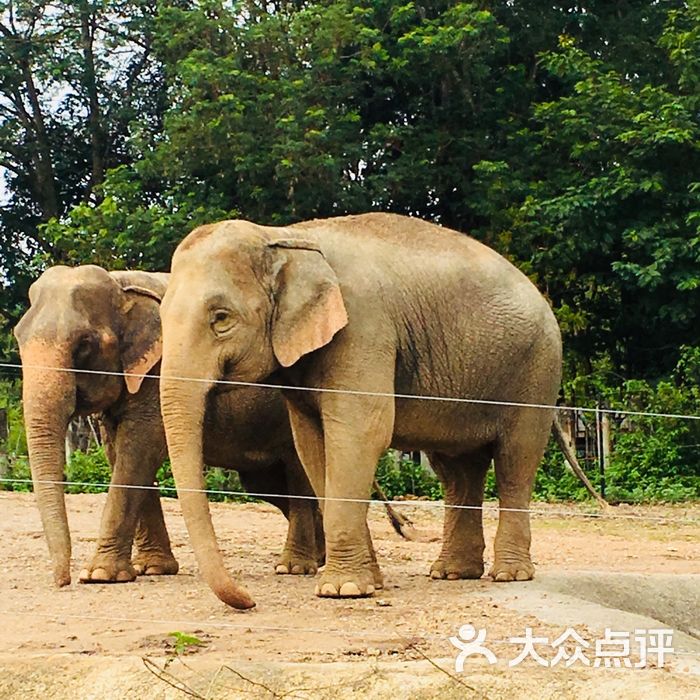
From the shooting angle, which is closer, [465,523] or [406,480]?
[465,523]

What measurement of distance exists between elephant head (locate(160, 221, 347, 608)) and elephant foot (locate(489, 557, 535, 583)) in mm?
1858

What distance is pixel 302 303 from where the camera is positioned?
660 cm

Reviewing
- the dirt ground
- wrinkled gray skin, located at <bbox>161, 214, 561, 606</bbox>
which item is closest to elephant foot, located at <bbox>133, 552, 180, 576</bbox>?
the dirt ground

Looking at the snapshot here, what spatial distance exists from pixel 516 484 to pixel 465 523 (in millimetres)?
419

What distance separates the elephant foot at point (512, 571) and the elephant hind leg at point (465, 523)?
24 centimetres

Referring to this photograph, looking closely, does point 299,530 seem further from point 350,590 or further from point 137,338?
point 350,590

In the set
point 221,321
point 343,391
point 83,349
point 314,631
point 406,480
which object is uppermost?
point 221,321

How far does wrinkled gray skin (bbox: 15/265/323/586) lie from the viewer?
23.8ft

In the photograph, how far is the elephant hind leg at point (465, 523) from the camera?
7.81m

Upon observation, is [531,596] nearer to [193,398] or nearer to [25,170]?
[193,398]

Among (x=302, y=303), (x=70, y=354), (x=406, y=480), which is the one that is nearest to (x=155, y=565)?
(x=70, y=354)

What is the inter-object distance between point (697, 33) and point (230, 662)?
13.3 metres

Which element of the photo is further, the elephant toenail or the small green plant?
the elephant toenail

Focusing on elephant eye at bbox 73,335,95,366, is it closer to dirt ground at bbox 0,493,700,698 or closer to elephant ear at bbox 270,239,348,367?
dirt ground at bbox 0,493,700,698
